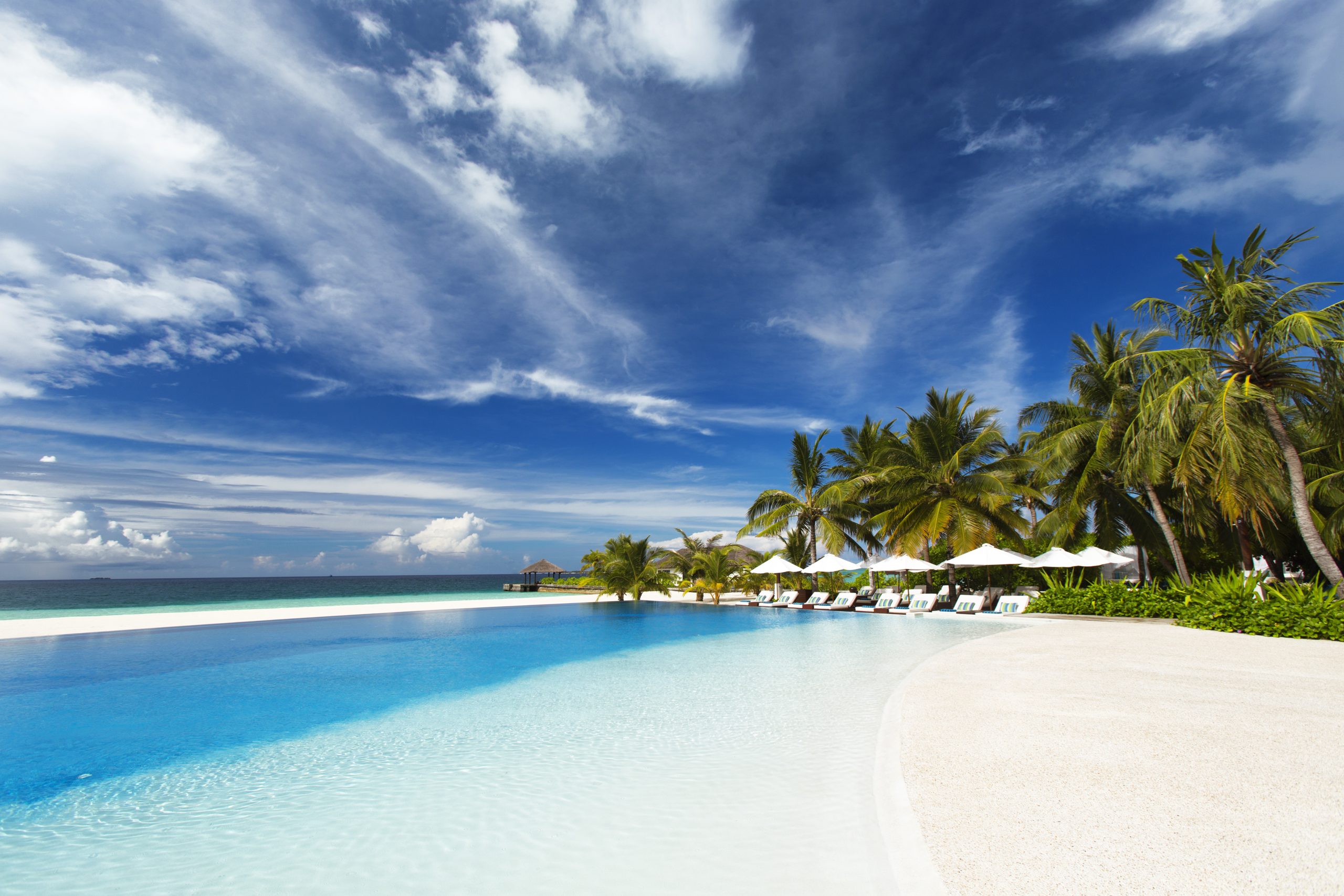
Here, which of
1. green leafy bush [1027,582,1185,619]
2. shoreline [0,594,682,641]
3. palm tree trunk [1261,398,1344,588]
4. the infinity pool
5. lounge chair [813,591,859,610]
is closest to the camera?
the infinity pool

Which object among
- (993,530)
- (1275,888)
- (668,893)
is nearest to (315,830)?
(668,893)

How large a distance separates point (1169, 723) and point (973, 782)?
2394 millimetres

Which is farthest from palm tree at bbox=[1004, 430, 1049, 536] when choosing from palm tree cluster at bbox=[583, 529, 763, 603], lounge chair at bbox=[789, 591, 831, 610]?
palm tree cluster at bbox=[583, 529, 763, 603]

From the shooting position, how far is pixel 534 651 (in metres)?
12.4

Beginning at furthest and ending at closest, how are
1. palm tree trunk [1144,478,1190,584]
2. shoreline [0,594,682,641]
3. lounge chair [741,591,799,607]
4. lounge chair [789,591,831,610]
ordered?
1. lounge chair [741,591,799,607]
2. lounge chair [789,591,831,610]
3. shoreline [0,594,682,641]
4. palm tree trunk [1144,478,1190,584]

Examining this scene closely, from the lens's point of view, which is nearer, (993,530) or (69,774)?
(69,774)

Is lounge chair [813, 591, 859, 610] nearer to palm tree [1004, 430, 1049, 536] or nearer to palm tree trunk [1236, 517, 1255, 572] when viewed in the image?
palm tree [1004, 430, 1049, 536]

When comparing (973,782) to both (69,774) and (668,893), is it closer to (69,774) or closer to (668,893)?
(668,893)

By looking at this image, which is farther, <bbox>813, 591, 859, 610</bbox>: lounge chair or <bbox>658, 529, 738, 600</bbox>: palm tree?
<bbox>658, 529, 738, 600</bbox>: palm tree

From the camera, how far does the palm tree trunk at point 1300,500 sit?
10125 mm

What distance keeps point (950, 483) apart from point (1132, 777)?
18.1 metres

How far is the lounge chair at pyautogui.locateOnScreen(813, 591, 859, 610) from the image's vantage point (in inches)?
799

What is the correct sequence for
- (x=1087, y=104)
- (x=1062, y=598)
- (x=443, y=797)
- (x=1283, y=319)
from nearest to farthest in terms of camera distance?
(x=443, y=797), (x=1283, y=319), (x=1087, y=104), (x=1062, y=598)

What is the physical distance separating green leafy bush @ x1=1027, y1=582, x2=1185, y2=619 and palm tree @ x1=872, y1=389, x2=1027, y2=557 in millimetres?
3853
